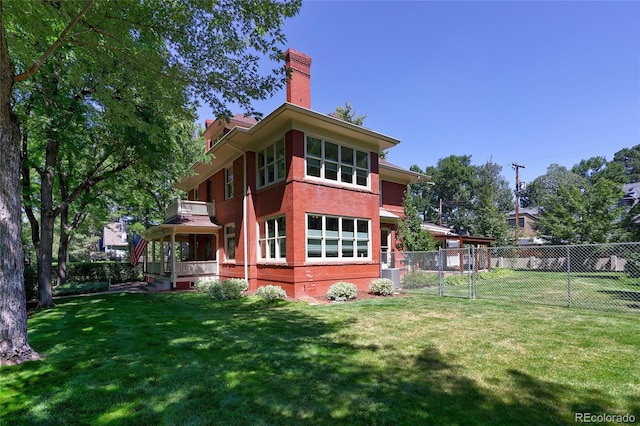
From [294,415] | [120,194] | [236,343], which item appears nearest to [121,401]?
[294,415]

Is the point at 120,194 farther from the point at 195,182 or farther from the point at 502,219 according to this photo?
the point at 502,219

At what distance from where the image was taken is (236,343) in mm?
6059

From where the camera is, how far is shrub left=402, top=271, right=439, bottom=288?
14.4 m

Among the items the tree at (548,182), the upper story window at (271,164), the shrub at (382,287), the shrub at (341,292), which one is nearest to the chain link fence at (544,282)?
the shrub at (382,287)

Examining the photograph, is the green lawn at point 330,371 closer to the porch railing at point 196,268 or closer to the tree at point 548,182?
the porch railing at point 196,268

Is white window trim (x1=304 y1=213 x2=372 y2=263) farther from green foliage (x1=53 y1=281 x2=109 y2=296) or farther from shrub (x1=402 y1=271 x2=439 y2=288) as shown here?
green foliage (x1=53 y1=281 x2=109 y2=296)

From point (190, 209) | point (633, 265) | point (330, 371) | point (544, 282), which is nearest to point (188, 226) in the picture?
point (190, 209)

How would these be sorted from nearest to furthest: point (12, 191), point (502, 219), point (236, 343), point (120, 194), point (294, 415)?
point (294, 415)
point (12, 191)
point (236, 343)
point (120, 194)
point (502, 219)

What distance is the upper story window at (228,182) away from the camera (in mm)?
17219

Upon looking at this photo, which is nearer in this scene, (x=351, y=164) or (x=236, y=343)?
(x=236, y=343)

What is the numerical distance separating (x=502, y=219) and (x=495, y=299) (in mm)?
26984

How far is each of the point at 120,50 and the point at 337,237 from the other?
932 cm

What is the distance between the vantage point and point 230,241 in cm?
1742

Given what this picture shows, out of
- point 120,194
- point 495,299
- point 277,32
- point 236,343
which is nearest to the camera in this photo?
point 236,343
